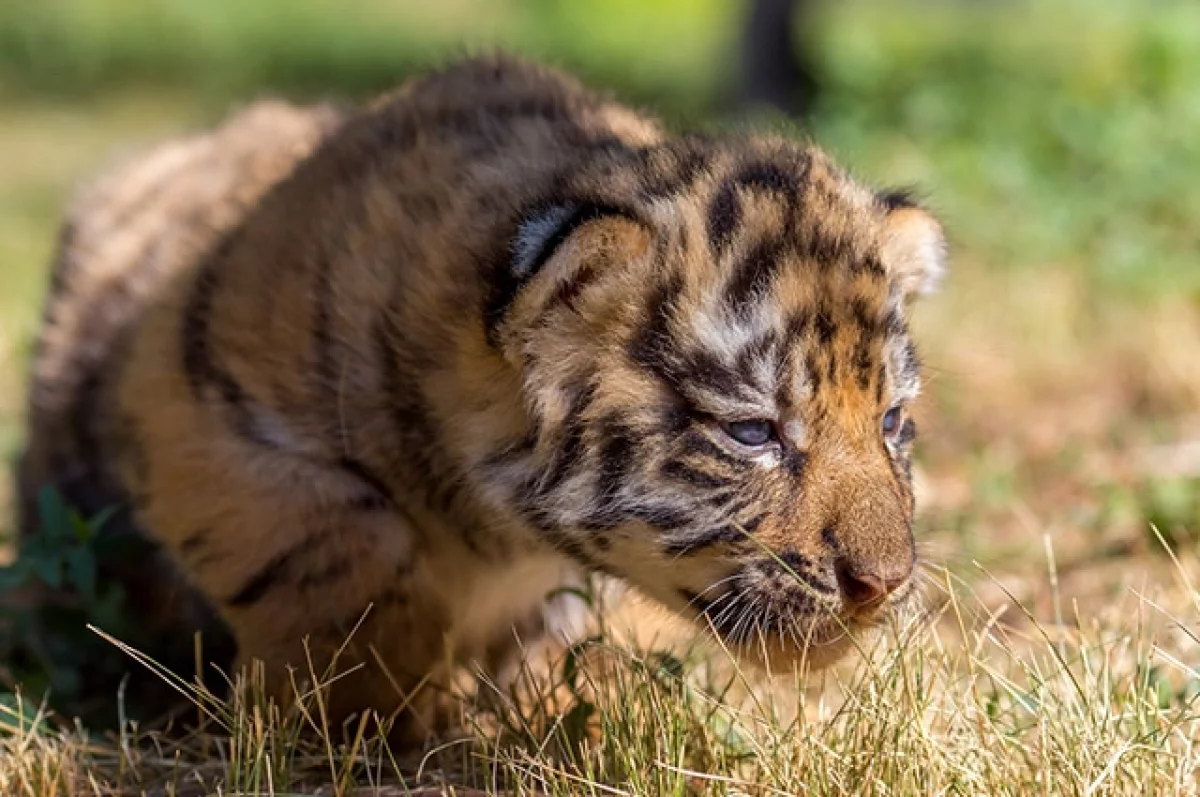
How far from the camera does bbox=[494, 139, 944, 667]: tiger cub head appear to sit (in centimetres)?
307

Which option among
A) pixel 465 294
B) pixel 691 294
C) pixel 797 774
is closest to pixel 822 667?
pixel 797 774

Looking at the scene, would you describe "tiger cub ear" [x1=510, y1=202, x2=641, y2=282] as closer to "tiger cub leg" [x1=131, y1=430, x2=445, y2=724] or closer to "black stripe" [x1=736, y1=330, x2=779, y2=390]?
"black stripe" [x1=736, y1=330, x2=779, y2=390]

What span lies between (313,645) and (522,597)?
656 millimetres

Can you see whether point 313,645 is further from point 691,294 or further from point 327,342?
point 691,294

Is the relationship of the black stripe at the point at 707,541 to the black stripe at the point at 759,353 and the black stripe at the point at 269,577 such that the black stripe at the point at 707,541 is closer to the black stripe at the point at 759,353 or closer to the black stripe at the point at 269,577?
the black stripe at the point at 759,353

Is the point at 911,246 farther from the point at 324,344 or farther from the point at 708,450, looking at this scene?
the point at 324,344

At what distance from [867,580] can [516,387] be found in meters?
0.81

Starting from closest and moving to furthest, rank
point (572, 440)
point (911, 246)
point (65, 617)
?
point (572, 440), point (911, 246), point (65, 617)

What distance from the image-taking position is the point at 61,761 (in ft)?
10.6

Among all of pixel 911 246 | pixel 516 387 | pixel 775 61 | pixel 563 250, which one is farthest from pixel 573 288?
pixel 775 61

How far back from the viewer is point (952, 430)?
6156 mm

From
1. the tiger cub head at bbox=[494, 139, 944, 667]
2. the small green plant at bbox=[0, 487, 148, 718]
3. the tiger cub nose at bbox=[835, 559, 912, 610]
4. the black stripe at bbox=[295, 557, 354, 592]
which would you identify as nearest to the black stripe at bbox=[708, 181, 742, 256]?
the tiger cub head at bbox=[494, 139, 944, 667]

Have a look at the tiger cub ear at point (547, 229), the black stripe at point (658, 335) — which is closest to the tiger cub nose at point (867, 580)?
the black stripe at point (658, 335)

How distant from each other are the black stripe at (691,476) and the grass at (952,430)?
391mm
